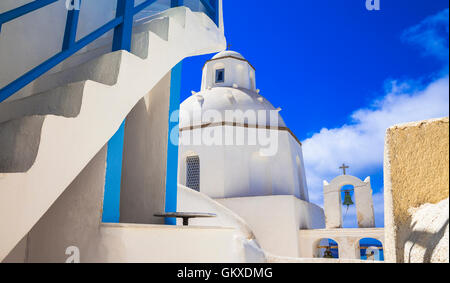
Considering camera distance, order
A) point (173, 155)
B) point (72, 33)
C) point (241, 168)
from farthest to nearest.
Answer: point (241, 168) → point (173, 155) → point (72, 33)

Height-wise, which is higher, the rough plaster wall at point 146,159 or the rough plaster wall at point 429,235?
the rough plaster wall at point 146,159

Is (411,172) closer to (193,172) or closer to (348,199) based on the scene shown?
(348,199)

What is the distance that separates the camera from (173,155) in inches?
180

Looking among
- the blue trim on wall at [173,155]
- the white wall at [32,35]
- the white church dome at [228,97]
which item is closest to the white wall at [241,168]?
the white church dome at [228,97]

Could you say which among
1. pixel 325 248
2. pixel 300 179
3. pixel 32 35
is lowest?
pixel 325 248

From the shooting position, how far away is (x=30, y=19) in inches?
144

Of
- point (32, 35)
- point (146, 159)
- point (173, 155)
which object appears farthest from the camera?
point (173, 155)

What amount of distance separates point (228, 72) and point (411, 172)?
689 inches

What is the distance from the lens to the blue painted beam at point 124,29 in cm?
270

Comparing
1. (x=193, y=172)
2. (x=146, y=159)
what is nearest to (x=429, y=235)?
(x=146, y=159)

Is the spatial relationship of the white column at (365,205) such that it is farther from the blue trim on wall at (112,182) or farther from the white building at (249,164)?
the blue trim on wall at (112,182)

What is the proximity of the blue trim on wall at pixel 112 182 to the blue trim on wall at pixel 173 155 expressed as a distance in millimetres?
1088

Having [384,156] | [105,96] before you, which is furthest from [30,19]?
[384,156]
